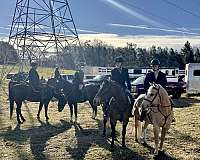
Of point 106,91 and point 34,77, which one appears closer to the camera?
point 106,91

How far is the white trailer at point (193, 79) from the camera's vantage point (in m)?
24.2

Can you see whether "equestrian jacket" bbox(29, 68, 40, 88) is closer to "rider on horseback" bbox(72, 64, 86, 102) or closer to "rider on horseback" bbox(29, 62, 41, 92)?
"rider on horseback" bbox(29, 62, 41, 92)

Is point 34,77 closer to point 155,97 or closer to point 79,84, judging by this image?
point 79,84

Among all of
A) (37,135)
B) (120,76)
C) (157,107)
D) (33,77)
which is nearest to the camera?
(157,107)

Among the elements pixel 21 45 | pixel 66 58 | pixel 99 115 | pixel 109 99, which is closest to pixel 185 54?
pixel 66 58

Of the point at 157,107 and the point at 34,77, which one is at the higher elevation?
the point at 34,77

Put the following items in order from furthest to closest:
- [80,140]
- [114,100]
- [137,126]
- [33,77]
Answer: [33,77], [80,140], [137,126], [114,100]

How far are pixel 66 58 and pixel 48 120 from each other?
1342 cm

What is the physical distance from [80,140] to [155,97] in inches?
129

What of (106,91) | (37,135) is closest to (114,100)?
Answer: (106,91)

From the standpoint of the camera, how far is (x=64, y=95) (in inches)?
563

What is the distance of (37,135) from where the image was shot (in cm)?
1103

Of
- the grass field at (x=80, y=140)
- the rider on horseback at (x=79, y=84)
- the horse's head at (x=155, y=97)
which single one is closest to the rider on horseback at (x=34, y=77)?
the grass field at (x=80, y=140)

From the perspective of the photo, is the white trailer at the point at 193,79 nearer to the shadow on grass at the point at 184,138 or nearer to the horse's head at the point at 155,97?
the shadow on grass at the point at 184,138
